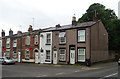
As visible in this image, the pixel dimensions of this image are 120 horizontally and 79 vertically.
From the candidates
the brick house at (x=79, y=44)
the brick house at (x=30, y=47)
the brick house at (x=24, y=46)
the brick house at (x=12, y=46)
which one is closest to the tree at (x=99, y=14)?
the brick house at (x=79, y=44)

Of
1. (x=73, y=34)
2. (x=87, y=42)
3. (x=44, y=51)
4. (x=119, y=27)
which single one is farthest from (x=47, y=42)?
(x=119, y=27)

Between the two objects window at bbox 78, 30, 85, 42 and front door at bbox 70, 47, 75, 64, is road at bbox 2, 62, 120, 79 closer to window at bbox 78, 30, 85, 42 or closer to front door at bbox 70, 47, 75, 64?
front door at bbox 70, 47, 75, 64

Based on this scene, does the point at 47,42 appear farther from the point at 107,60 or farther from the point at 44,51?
the point at 107,60

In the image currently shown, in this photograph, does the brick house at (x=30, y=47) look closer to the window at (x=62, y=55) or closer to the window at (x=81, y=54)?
the window at (x=62, y=55)

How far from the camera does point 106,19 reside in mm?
43406

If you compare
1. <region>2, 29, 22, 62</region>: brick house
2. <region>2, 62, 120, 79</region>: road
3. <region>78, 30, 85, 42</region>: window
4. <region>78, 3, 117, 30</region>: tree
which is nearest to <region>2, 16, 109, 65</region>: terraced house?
<region>78, 30, 85, 42</region>: window

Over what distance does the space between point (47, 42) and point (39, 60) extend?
4030 millimetres

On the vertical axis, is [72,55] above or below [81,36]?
below

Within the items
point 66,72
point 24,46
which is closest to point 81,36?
point 66,72

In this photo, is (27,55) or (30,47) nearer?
(30,47)

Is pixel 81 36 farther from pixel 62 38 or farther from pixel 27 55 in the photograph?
pixel 27 55

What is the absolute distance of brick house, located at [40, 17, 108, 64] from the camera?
A: 93.5ft

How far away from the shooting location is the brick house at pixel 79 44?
28484mm

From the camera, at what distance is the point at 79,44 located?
29.2 m
